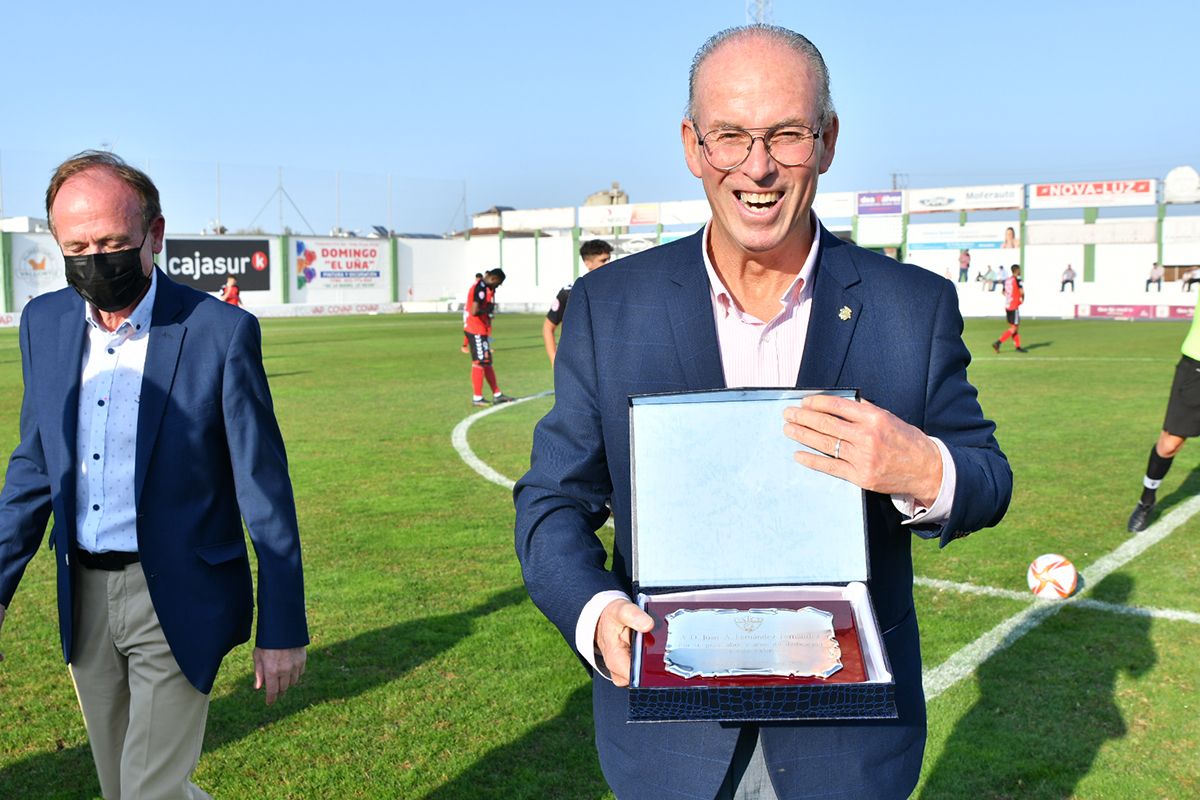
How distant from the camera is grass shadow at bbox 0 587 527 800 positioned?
448 centimetres

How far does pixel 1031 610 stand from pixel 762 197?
201 inches

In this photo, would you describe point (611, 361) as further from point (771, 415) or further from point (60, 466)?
point (60, 466)

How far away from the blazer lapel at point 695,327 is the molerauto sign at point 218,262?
45957 mm

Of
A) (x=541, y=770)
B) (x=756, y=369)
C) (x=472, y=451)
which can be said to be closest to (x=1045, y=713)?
(x=541, y=770)

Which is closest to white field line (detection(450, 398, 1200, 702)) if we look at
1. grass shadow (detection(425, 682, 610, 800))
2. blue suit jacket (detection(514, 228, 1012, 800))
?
grass shadow (detection(425, 682, 610, 800))

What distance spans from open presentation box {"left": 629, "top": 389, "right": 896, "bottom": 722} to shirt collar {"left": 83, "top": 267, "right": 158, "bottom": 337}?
2.03 meters

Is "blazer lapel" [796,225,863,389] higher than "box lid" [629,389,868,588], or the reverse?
"blazer lapel" [796,225,863,389]

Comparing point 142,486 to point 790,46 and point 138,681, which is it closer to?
point 138,681

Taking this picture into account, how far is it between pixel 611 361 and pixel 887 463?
0.55 m

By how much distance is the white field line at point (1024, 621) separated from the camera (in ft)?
17.4

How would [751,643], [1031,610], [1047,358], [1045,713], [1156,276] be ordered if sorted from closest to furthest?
[751,643] < [1045,713] < [1031,610] < [1047,358] < [1156,276]

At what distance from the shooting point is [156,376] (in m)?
3.11

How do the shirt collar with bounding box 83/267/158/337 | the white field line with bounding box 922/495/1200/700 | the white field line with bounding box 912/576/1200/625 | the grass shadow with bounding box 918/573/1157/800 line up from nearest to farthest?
the shirt collar with bounding box 83/267/158/337
the grass shadow with bounding box 918/573/1157/800
the white field line with bounding box 922/495/1200/700
the white field line with bounding box 912/576/1200/625

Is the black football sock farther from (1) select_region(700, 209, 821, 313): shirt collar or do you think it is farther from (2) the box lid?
(2) the box lid
